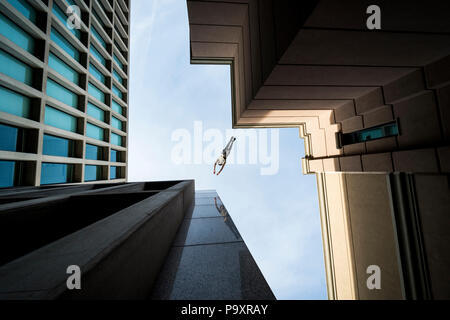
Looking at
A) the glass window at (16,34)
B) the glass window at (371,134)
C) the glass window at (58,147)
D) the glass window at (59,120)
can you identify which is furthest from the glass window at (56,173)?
the glass window at (371,134)

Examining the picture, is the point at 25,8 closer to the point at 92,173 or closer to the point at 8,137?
the point at 8,137

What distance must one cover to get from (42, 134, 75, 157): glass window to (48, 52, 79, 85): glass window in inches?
208

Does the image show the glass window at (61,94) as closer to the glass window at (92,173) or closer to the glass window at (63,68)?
the glass window at (63,68)

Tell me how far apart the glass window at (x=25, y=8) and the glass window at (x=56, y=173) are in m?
9.89

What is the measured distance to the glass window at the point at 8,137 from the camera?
30.7 feet

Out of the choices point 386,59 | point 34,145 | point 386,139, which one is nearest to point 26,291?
point 386,59

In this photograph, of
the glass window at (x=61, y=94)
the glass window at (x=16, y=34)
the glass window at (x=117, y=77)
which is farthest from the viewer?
the glass window at (x=117, y=77)

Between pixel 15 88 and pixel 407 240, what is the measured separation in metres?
18.2

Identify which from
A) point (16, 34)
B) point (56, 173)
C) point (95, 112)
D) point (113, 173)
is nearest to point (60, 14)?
point (16, 34)

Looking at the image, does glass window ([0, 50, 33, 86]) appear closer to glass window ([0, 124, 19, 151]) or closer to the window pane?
glass window ([0, 124, 19, 151])

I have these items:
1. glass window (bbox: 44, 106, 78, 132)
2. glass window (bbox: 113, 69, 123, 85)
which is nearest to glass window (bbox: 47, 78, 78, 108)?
glass window (bbox: 44, 106, 78, 132)

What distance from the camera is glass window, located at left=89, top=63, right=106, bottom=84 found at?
55.1ft

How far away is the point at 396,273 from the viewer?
4172 millimetres

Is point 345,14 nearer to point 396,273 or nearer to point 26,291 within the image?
point 26,291
